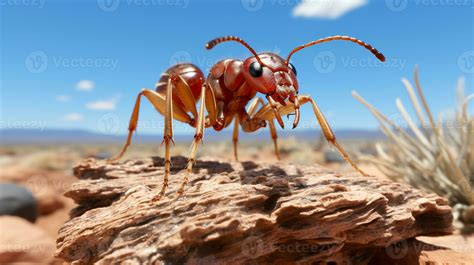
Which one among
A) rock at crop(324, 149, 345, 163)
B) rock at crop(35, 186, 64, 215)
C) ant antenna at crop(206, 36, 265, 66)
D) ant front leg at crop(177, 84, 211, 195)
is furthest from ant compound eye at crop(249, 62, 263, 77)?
rock at crop(324, 149, 345, 163)

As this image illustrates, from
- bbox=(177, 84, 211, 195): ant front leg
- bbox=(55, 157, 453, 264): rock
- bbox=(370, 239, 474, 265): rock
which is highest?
bbox=(177, 84, 211, 195): ant front leg

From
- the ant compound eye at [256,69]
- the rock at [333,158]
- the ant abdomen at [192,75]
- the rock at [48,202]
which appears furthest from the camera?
the rock at [333,158]

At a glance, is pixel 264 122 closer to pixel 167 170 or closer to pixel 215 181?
pixel 215 181

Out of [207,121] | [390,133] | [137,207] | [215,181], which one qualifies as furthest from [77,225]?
[390,133]

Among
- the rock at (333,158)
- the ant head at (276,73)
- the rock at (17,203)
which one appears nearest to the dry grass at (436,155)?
the ant head at (276,73)

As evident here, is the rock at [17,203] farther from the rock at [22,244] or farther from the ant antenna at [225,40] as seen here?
the ant antenna at [225,40]

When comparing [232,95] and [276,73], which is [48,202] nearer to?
[232,95]

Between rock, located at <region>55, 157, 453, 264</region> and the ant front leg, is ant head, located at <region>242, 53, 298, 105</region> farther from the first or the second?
rock, located at <region>55, 157, 453, 264</region>
